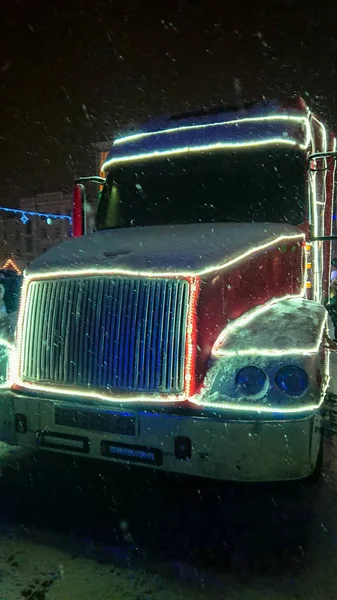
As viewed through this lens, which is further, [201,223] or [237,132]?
[237,132]

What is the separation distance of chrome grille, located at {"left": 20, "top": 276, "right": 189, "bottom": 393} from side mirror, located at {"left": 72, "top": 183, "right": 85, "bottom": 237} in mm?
2505

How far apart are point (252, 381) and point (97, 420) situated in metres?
1.19

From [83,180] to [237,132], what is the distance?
1986 mm

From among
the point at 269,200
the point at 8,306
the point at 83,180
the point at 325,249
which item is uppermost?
the point at 83,180

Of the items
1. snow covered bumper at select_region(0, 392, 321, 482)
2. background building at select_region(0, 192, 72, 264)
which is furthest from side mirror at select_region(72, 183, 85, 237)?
background building at select_region(0, 192, 72, 264)

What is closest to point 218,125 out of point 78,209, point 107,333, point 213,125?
point 213,125

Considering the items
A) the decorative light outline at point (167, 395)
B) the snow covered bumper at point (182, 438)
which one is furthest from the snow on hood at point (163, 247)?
the snow covered bumper at point (182, 438)

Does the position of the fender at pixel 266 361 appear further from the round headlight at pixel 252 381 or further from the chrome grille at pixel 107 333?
the chrome grille at pixel 107 333

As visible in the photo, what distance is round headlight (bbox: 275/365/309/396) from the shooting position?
3.59m

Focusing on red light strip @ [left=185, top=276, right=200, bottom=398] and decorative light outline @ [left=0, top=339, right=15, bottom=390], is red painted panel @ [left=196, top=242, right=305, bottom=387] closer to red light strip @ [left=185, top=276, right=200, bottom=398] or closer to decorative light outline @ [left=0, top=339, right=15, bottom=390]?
red light strip @ [left=185, top=276, right=200, bottom=398]

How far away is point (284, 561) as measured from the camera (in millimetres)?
3379

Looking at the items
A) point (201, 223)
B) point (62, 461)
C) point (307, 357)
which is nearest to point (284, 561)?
point (307, 357)

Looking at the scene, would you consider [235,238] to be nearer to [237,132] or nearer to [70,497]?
[237,132]

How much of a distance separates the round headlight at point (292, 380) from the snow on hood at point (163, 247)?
957 mm
